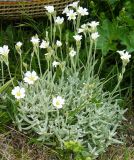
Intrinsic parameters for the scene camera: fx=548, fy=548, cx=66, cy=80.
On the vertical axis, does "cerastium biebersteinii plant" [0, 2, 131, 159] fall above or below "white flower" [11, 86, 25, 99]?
below

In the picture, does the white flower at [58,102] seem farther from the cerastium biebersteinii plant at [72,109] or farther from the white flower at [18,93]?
the white flower at [18,93]

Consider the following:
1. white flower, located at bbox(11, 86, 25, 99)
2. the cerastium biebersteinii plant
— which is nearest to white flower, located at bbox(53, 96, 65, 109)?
the cerastium biebersteinii plant

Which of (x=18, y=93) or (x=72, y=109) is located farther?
(x=72, y=109)

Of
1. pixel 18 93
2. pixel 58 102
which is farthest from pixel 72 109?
pixel 18 93

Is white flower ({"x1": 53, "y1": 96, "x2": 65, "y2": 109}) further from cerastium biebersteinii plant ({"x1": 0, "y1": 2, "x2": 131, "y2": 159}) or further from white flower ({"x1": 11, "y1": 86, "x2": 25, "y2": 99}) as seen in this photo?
white flower ({"x1": 11, "y1": 86, "x2": 25, "y2": 99})

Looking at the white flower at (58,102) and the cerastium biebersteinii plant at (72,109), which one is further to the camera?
the cerastium biebersteinii plant at (72,109)

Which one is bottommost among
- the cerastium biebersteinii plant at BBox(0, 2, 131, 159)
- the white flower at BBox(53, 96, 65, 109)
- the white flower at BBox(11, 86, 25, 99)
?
the cerastium biebersteinii plant at BBox(0, 2, 131, 159)

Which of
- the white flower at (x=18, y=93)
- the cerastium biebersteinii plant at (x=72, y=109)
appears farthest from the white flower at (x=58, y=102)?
the white flower at (x=18, y=93)

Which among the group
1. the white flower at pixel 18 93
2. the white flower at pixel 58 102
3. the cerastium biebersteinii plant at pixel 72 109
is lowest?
the cerastium biebersteinii plant at pixel 72 109

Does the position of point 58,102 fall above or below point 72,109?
above

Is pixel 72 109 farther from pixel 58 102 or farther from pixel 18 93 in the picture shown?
pixel 18 93

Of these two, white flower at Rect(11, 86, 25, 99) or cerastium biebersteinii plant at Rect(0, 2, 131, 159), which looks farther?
cerastium biebersteinii plant at Rect(0, 2, 131, 159)
